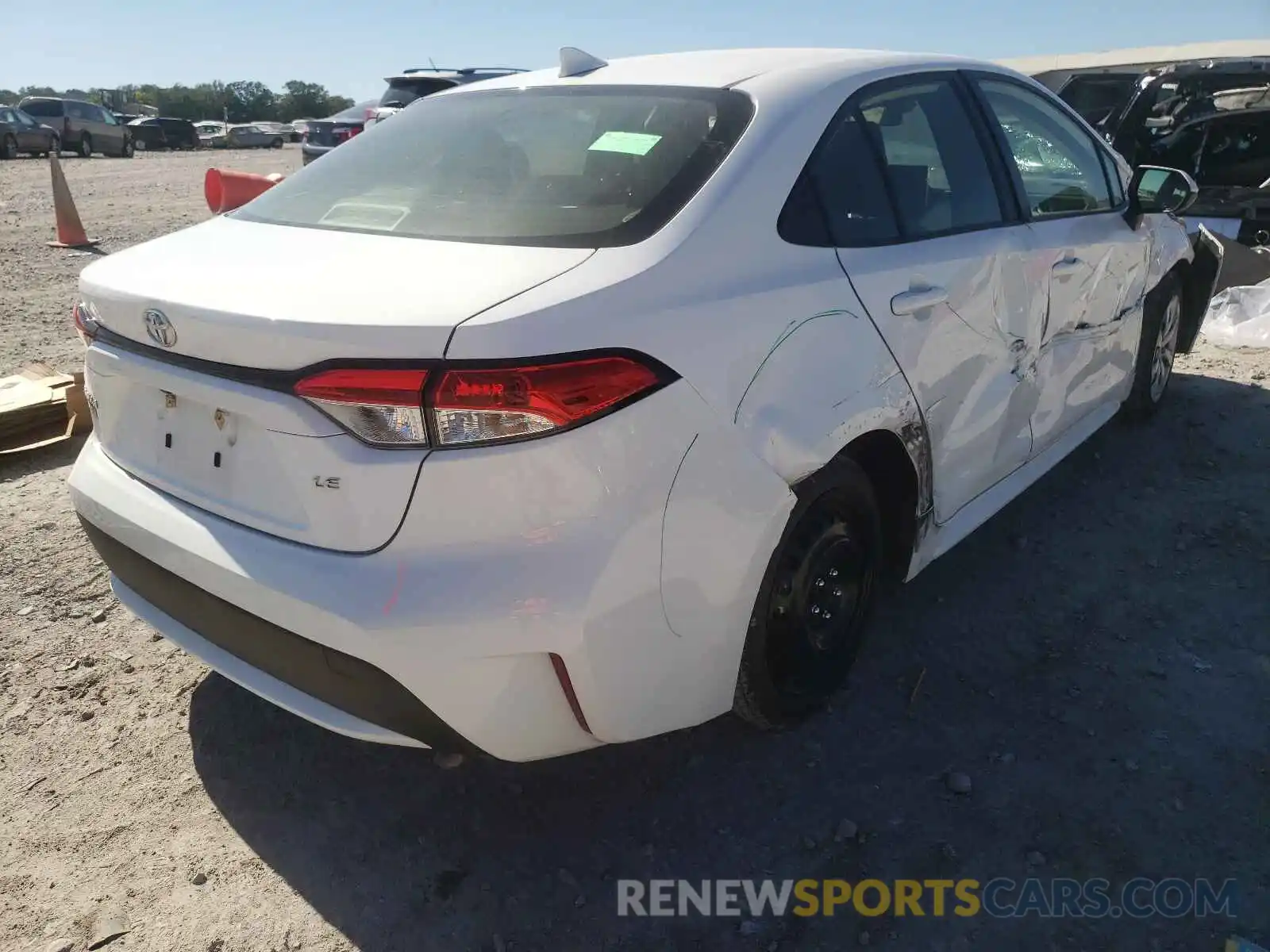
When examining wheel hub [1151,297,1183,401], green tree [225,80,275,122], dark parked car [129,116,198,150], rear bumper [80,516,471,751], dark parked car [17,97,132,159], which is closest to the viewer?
rear bumper [80,516,471,751]

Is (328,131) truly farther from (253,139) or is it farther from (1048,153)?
(253,139)

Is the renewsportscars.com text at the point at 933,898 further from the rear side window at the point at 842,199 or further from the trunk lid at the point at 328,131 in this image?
the trunk lid at the point at 328,131

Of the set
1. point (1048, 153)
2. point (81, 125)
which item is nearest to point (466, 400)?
point (1048, 153)

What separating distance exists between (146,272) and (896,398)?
1.76m

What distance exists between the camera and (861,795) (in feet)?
7.78

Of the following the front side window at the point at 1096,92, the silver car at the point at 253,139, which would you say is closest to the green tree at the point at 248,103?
the silver car at the point at 253,139

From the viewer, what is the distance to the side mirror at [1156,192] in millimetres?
3826

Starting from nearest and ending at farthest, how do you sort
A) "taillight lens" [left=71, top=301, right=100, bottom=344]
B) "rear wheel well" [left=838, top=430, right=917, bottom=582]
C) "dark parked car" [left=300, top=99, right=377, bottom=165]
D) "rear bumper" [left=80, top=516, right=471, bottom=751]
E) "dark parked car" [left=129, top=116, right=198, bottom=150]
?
"rear bumper" [left=80, top=516, right=471, bottom=751] < "taillight lens" [left=71, top=301, right=100, bottom=344] < "rear wheel well" [left=838, top=430, right=917, bottom=582] < "dark parked car" [left=300, top=99, right=377, bottom=165] < "dark parked car" [left=129, top=116, right=198, bottom=150]

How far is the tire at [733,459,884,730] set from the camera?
223 centimetres

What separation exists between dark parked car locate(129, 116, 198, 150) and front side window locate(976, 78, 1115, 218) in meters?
42.7

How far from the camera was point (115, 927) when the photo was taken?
6.61 ft

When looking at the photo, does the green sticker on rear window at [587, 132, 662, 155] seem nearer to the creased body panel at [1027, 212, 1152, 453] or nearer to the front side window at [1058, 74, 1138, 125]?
the creased body panel at [1027, 212, 1152, 453]

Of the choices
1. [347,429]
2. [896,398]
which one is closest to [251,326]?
[347,429]

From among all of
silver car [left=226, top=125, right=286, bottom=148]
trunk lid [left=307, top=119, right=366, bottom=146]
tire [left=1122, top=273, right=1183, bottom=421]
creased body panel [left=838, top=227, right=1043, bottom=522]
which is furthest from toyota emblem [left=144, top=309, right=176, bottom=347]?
silver car [left=226, top=125, right=286, bottom=148]
